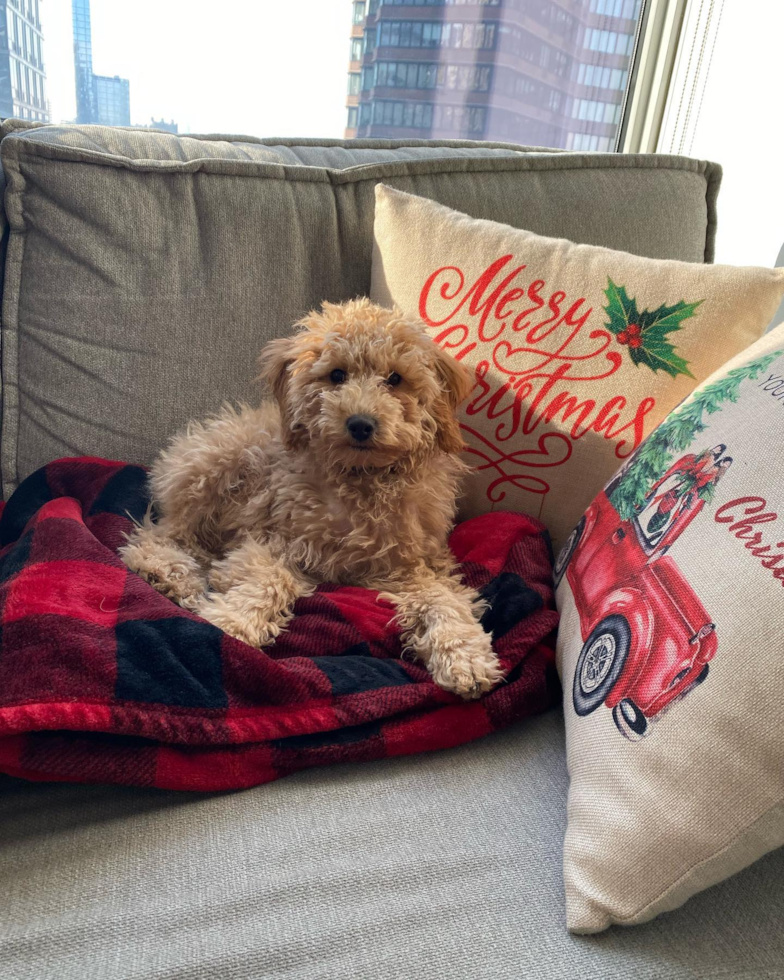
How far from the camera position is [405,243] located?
60.9 inches

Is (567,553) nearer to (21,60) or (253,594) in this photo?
(253,594)

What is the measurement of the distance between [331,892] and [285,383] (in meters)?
0.85

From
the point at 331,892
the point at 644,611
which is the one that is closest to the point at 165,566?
the point at 331,892

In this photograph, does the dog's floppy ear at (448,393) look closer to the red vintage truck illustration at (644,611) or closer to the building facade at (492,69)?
the red vintage truck illustration at (644,611)

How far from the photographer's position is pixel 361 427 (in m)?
1.29

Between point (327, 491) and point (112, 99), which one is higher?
point (112, 99)

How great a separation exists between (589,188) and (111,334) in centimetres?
112

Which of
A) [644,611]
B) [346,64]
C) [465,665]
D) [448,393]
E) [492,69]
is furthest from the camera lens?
[492,69]

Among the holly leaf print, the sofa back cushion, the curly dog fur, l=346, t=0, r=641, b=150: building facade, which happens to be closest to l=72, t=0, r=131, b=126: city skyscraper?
l=346, t=0, r=641, b=150: building facade

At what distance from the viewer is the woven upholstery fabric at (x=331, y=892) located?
812mm

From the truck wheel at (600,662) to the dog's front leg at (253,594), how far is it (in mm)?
489

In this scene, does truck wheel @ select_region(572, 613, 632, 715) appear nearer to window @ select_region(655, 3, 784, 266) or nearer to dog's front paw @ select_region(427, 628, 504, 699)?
dog's front paw @ select_region(427, 628, 504, 699)

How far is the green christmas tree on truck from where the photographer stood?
1.11 metres

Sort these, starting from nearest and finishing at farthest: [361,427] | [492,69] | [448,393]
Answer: [361,427] < [448,393] < [492,69]
